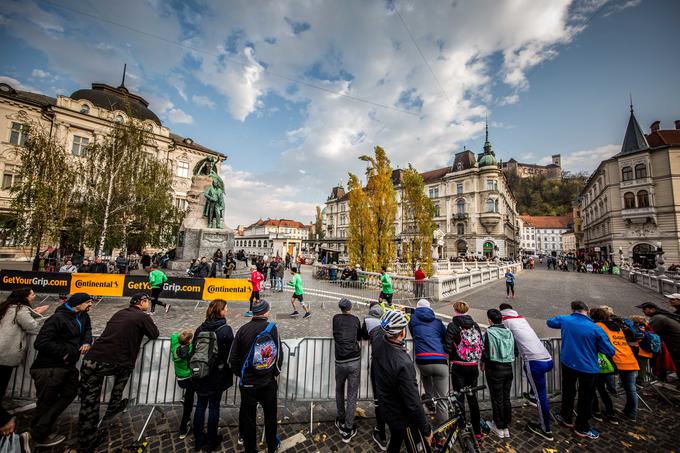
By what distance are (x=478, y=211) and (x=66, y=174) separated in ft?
154

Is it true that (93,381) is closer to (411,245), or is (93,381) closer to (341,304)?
(341,304)

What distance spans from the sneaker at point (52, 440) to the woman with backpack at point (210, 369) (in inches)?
62.7

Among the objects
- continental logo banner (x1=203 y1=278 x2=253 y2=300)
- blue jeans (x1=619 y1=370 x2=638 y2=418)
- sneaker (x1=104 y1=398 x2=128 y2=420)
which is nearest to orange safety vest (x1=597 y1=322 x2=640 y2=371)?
blue jeans (x1=619 y1=370 x2=638 y2=418)

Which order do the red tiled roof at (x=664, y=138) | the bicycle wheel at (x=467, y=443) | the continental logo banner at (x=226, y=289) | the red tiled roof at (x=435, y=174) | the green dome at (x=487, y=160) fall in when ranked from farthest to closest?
1. the red tiled roof at (x=435, y=174)
2. the green dome at (x=487, y=160)
3. the red tiled roof at (x=664, y=138)
4. the continental logo banner at (x=226, y=289)
5. the bicycle wheel at (x=467, y=443)

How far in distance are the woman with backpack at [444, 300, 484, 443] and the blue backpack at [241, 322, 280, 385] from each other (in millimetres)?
2335

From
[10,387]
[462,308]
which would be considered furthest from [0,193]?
[462,308]

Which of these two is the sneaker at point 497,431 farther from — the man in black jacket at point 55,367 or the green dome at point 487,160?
the green dome at point 487,160

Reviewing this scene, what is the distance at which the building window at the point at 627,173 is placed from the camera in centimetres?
2998

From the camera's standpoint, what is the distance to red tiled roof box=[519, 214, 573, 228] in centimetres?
8175

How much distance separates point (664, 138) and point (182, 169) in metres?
59.3

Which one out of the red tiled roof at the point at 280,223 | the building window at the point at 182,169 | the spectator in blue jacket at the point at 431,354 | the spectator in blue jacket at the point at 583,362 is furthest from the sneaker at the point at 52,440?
the red tiled roof at the point at 280,223

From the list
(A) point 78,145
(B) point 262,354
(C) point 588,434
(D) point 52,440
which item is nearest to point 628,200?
(C) point 588,434

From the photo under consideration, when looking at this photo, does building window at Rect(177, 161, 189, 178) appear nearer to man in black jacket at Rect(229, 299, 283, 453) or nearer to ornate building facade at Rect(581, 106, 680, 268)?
man in black jacket at Rect(229, 299, 283, 453)

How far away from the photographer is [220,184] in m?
14.5
